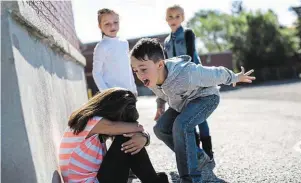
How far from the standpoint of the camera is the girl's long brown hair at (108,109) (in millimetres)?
2846

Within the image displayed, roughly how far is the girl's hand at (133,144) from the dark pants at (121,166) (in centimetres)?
4

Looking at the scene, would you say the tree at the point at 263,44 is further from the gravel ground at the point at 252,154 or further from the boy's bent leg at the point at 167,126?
the boy's bent leg at the point at 167,126

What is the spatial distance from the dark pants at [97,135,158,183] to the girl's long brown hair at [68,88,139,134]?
0.18 metres

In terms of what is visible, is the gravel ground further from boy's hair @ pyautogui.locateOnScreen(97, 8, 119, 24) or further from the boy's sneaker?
boy's hair @ pyautogui.locateOnScreen(97, 8, 119, 24)

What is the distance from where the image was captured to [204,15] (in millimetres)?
86000

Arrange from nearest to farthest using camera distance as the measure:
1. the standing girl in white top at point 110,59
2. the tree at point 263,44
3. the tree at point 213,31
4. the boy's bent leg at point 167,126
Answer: the boy's bent leg at point 167,126, the standing girl in white top at point 110,59, the tree at point 263,44, the tree at point 213,31

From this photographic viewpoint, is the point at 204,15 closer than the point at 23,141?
No

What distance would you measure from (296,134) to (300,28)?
131 feet

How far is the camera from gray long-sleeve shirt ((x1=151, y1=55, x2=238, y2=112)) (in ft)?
11.3

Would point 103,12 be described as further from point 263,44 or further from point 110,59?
point 263,44

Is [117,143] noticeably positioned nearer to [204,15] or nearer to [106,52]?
[106,52]

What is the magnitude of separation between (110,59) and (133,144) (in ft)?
5.35

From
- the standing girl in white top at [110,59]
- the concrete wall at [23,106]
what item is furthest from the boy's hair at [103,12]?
the concrete wall at [23,106]

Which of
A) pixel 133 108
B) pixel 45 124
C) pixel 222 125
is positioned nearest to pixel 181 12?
pixel 133 108
